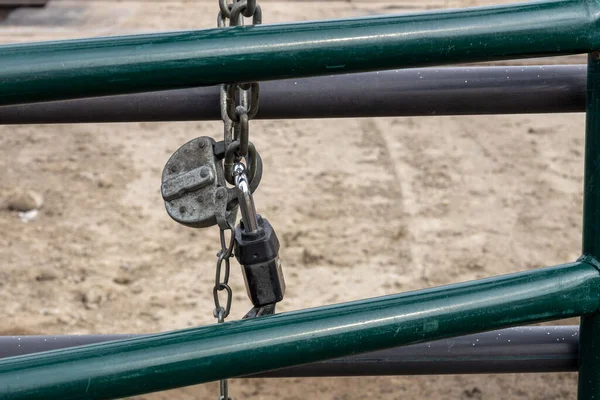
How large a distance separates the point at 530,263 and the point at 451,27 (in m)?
2.73

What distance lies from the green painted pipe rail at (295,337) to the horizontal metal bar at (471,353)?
29 centimetres

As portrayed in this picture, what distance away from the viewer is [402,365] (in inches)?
51.0

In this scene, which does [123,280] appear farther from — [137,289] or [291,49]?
[291,49]

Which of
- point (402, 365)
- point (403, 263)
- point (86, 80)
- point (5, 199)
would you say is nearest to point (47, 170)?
point (5, 199)

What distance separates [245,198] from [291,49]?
0.74 ft

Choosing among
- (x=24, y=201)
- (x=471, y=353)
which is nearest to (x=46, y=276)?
(x=24, y=201)

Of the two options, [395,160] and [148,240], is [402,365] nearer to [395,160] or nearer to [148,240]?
[148,240]

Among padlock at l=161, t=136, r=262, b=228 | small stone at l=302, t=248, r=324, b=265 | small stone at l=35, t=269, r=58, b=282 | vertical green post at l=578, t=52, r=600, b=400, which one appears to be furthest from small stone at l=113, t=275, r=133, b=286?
vertical green post at l=578, t=52, r=600, b=400

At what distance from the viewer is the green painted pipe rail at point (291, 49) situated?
2.71ft

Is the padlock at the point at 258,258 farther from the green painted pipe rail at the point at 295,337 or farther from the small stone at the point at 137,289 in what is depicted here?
the small stone at the point at 137,289

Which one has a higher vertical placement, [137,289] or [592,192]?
[592,192]

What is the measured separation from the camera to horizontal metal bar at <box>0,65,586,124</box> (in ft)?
4.07

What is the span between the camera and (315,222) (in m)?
3.78

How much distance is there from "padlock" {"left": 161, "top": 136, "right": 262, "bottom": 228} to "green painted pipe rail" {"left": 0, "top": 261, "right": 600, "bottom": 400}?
199 millimetres
